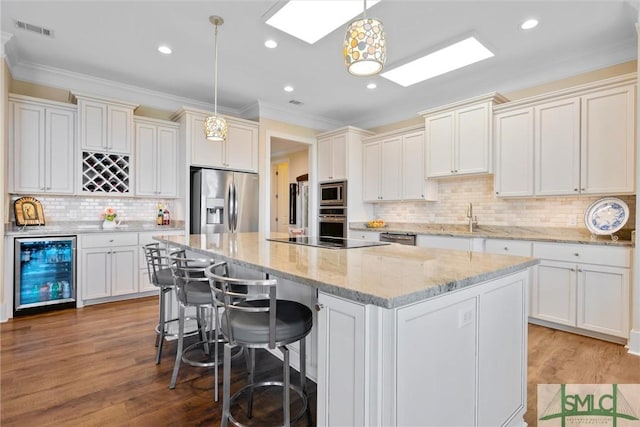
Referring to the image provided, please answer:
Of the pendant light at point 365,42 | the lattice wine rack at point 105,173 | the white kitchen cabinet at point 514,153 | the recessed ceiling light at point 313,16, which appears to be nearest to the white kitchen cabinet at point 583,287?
the white kitchen cabinet at point 514,153

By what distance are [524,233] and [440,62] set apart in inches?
86.4

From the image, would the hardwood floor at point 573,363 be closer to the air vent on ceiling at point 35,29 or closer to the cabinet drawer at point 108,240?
the cabinet drawer at point 108,240

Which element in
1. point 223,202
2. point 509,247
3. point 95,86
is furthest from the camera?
point 223,202

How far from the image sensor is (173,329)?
283cm

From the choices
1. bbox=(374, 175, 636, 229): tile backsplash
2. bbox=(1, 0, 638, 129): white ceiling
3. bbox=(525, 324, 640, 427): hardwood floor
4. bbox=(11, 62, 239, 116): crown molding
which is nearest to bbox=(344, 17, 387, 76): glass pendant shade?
bbox=(1, 0, 638, 129): white ceiling

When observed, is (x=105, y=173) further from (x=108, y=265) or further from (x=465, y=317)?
(x=465, y=317)

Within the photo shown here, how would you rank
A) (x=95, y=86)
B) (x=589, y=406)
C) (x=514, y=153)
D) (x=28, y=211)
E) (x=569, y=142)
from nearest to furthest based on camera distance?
(x=589, y=406)
(x=569, y=142)
(x=514, y=153)
(x=28, y=211)
(x=95, y=86)

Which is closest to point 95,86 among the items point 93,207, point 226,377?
point 93,207

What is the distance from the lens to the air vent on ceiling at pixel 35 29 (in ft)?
9.70

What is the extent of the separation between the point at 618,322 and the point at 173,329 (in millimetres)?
3862

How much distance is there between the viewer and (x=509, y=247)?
3.41 metres

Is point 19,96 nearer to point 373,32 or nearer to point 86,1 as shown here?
point 86,1

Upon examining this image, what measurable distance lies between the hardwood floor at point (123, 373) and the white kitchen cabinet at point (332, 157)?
11.2ft

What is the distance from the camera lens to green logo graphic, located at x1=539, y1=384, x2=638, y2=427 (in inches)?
70.9
